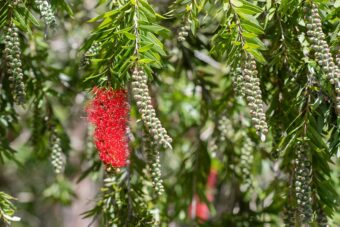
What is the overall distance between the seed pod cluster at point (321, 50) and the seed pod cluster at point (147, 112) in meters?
0.59

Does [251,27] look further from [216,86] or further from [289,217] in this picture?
[216,86]

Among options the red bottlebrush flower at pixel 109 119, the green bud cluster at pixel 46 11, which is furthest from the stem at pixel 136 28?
the green bud cluster at pixel 46 11

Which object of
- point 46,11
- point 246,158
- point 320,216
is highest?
point 46,11

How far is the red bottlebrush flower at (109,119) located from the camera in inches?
91.0

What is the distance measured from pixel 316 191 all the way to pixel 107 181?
96 cm

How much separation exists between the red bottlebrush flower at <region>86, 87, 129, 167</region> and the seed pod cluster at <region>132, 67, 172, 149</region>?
0.92ft

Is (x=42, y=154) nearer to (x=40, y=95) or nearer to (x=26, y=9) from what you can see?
(x=40, y=95)

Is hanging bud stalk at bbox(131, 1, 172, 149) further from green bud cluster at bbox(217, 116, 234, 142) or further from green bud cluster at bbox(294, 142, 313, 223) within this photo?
green bud cluster at bbox(217, 116, 234, 142)

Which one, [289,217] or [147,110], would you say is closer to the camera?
[147,110]

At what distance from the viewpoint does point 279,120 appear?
2670 mm

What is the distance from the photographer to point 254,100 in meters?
2.10

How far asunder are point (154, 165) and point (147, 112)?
471 mm

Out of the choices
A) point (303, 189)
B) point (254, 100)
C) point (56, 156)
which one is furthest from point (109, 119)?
point (56, 156)

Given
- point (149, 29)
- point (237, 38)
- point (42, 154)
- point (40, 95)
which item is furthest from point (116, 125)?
point (42, 154)
